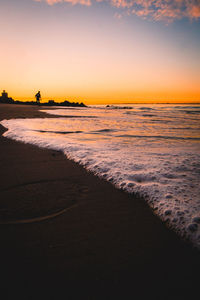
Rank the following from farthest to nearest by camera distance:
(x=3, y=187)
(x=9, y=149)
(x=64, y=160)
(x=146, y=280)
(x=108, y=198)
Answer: (x=9, y=149) < (x=64, y=160) < (x=3, y=187) < (x=108, y=198) < (x=146, y=280)

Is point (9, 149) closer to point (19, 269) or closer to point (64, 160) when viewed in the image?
point (64, 160)

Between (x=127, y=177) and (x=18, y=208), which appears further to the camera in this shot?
(x=127, y=177)

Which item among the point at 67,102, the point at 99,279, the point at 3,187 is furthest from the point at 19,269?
the point at 67,102

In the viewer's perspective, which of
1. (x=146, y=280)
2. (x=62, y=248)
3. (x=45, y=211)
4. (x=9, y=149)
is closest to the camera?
(x=146, y=280)

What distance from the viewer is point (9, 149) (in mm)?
4203

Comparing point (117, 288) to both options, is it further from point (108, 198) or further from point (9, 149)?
point (9, 149)

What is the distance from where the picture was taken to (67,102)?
77875mm

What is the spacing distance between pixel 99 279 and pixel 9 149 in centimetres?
398

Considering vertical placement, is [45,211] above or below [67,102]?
below

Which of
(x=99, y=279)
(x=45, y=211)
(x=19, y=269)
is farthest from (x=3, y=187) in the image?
(x=99, y=279)

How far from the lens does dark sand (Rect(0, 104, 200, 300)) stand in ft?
3.42

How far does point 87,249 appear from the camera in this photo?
52.1 inches

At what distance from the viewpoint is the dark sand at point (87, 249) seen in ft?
3.42

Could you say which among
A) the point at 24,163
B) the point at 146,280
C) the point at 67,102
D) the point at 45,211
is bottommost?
the point at 146,280
